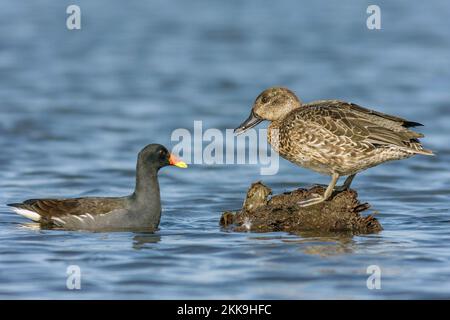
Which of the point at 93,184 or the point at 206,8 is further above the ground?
the point at 206,8

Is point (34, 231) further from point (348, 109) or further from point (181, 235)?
point (348, 109)

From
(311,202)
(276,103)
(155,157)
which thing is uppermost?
(276,103)

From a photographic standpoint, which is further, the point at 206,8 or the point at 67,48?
the point at 206,8

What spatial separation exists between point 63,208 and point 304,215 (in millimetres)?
2696

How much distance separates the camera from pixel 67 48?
88.7 ft

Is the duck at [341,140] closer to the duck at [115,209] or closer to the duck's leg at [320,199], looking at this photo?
the duck's leg at [320,199]

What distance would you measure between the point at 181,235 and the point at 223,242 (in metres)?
0.68

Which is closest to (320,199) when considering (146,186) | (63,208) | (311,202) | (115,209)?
(311,202)

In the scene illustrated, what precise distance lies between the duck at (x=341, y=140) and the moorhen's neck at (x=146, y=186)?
145 centimetres

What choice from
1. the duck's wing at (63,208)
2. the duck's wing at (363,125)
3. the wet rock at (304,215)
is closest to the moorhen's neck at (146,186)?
the duck's wing at (63,208)

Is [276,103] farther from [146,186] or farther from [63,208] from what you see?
[63,208]

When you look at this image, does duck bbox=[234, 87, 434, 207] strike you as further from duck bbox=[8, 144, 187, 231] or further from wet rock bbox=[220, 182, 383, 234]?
duck bbox=[8, 144, 187, 231]

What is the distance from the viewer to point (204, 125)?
754 inches

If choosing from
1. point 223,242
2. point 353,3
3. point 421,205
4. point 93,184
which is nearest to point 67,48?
point 353,3
